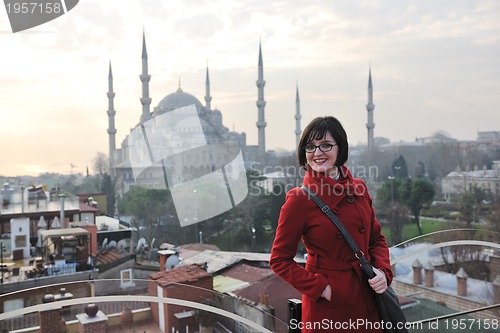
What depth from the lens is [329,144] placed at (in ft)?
2.76

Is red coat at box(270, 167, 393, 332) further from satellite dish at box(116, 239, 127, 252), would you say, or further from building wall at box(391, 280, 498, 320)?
satellite dish at box(116, 239, 127, 252)

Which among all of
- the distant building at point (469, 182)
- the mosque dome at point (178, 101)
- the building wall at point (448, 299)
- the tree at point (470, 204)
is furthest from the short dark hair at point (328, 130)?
the mosque dome at point (178, 101)

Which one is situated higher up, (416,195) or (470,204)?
(416,195)

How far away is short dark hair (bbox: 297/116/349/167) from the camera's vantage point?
84 centimetres

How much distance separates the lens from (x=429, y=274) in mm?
1364

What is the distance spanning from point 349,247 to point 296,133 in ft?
62.8

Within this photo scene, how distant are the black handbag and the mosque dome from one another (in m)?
20.0

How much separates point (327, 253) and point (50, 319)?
1.52ft

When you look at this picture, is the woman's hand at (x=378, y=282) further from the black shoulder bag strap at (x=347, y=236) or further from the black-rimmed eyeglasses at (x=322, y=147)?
the black-rimmed eyeglasses at (x=322, y=147)

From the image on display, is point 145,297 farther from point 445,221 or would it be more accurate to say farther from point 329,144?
point 445,221

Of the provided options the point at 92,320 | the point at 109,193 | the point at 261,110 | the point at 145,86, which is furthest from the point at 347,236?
the point at 261,110

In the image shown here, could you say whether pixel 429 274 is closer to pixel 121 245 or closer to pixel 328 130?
pixel 328 130

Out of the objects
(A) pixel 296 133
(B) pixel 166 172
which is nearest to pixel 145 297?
(B) pixel 166 172

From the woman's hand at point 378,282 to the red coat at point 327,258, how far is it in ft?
0.07
